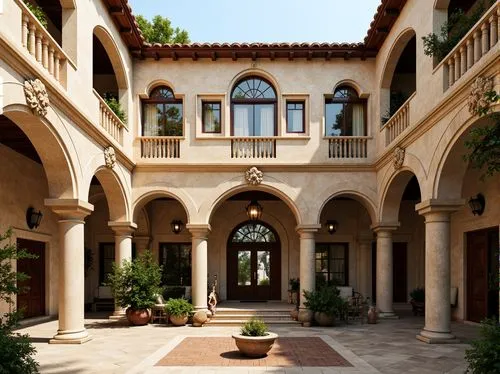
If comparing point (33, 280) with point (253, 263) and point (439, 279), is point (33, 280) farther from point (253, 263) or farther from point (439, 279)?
point (439, 279)

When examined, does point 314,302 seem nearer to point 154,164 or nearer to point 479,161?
point 154,164

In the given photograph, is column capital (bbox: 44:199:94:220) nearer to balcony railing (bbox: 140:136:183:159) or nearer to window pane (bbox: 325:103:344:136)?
balcony railing (bbox: 140:136:183:159)

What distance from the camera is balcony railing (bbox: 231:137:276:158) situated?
624 inches

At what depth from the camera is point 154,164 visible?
51.4 ft

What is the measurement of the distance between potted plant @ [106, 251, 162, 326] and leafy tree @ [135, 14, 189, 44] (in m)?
14.9

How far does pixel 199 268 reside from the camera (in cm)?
1538

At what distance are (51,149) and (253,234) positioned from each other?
428 inches

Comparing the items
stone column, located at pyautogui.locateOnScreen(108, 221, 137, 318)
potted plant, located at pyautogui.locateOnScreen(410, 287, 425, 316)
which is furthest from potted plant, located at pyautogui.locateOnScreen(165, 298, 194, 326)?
potted plant, located at pyautogui.locateOnScreen(410, 287, 425, 316)

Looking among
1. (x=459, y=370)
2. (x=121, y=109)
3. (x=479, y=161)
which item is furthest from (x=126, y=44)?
(x=459, y=370)

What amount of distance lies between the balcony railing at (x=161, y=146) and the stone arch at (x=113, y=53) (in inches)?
75.1

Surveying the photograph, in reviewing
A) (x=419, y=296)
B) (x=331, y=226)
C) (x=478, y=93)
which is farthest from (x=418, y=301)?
(x=478, y=93)

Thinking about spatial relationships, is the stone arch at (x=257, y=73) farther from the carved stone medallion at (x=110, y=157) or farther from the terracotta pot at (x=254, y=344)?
the terracotta pot at (x=254, y=344)

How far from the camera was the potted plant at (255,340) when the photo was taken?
9320 millimetres

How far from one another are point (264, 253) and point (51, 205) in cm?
1044
